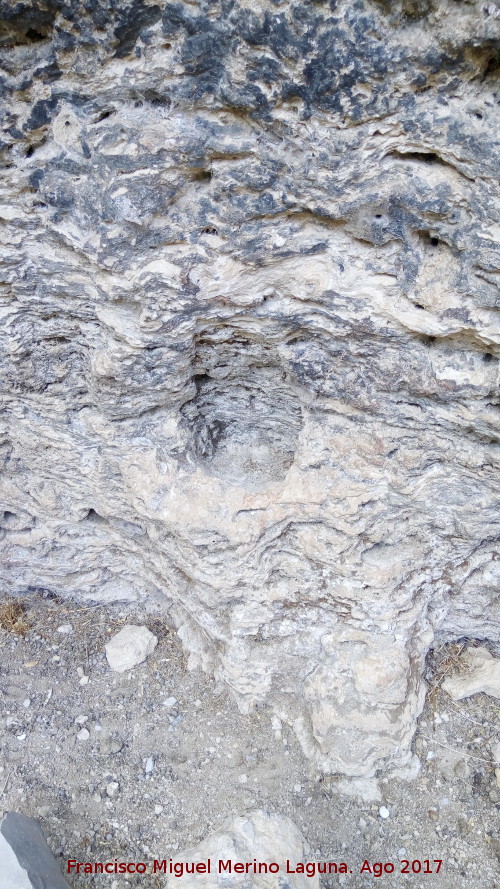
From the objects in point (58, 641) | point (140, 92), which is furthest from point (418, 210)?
point (58, 641)

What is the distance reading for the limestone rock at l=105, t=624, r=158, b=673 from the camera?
2609 millimetres

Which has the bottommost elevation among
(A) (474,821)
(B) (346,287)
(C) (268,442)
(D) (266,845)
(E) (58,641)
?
(E) (58,641)

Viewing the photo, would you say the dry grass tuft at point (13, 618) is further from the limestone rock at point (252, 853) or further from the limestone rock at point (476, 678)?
the limestone rock at point (476, 678)

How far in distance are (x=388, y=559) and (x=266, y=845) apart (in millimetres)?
894

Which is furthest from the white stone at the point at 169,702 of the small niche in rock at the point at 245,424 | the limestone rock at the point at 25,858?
the small niche in rock at the point at 245,424

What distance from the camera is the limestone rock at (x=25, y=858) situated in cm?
A: 172

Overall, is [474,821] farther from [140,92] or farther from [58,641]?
[140,92]

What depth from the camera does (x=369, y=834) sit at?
2170 mm

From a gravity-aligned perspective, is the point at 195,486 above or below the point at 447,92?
below

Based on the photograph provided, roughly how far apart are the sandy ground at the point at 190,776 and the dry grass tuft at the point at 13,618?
11 centimetres

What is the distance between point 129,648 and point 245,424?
1037mm

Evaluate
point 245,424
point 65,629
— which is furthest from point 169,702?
point 245,424

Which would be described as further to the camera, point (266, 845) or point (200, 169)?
point (266, 845)

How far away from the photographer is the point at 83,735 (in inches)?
94.4
